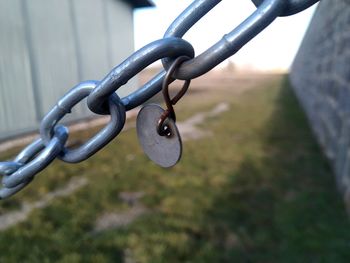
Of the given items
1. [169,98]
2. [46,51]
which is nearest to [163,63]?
[169,98]

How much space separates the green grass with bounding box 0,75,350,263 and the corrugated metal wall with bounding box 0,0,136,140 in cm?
169

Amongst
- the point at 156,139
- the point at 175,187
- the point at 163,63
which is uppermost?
the point at 163,63

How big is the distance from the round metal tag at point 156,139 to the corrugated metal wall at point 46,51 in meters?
3.92

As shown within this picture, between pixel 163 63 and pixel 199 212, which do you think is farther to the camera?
pixel 199 212

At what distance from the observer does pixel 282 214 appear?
2.41 meters

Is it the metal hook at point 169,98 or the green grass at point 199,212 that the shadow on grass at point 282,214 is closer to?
the green grass at point 199,212

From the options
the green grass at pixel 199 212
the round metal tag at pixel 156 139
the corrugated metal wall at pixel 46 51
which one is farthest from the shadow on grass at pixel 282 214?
the corrugated metal wall at pixel 46 51

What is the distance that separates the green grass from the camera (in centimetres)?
192

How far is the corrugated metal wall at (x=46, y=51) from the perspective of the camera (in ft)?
15.9

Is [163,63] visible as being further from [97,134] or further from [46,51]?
[46,51]

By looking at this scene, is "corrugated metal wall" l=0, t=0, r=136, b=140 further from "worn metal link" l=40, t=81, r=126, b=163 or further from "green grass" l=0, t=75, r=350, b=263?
"worn metal link" l=40, t=81, r=126, b=163

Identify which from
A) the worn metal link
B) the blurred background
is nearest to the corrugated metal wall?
the blurred background

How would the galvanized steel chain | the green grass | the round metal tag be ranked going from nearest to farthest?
the galvanized steel chain
the round metal tag
the green grass

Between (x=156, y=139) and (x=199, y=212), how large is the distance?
202 cm
